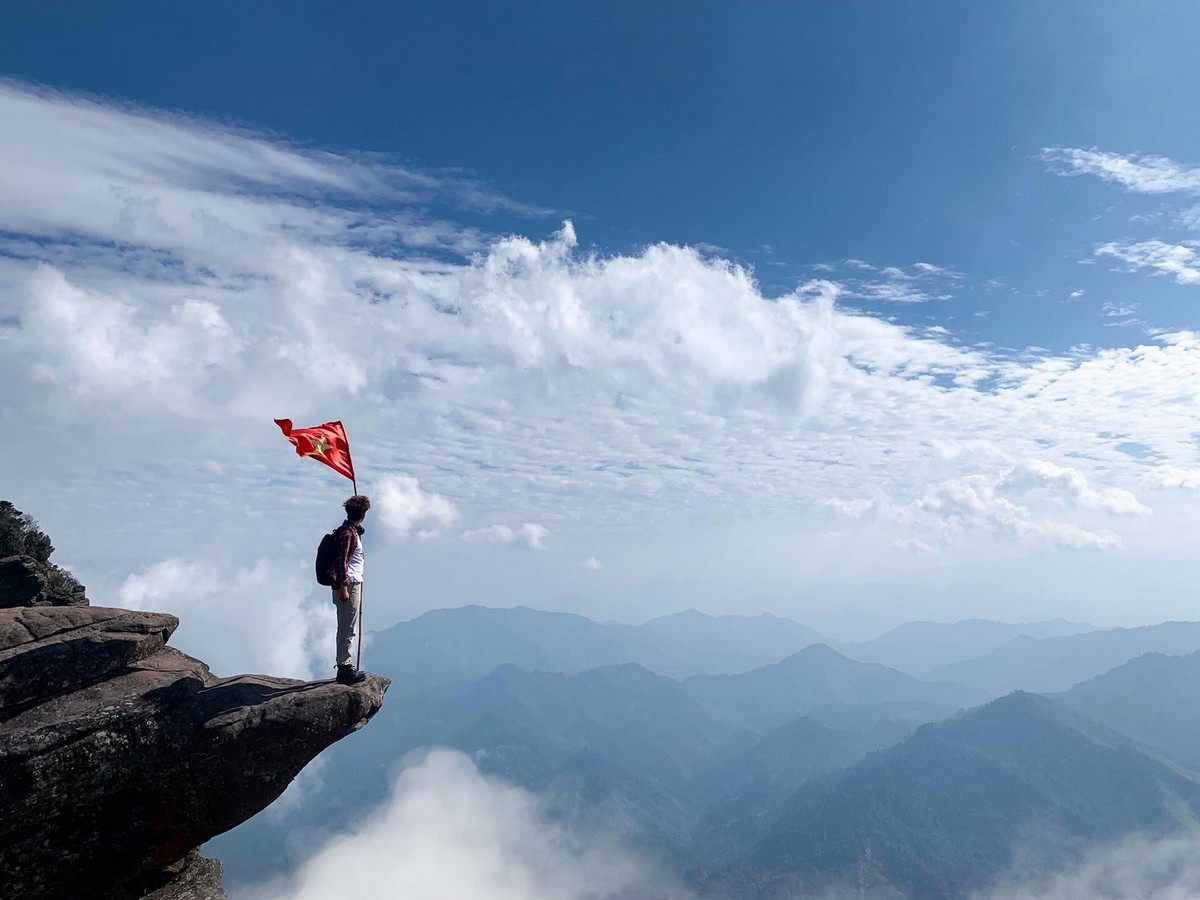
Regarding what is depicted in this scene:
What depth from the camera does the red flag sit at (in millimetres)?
23203

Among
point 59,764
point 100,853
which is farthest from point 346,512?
point 100,853

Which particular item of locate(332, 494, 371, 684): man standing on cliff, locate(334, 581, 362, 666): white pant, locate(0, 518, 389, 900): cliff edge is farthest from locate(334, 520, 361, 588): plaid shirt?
locate(0, 518, 389, 900): cliff edge

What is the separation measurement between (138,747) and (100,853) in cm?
294

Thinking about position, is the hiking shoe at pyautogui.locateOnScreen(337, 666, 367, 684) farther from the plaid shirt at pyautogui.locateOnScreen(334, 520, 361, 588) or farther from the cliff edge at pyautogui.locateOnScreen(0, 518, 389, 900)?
the plaid shirt at pyautogui.locateOnScreen(334, 520, 361, 588)

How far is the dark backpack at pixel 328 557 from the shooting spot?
21.4m

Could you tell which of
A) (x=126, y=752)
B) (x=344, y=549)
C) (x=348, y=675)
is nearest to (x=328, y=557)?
(x=344, y=549)

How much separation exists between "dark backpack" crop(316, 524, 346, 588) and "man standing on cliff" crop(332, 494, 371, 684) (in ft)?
0.15

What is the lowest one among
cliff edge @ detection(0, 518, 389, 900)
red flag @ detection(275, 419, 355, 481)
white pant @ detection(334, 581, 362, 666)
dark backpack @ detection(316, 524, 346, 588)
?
cliff edge @ detection(0, 518, 389, 900)

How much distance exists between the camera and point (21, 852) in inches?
668

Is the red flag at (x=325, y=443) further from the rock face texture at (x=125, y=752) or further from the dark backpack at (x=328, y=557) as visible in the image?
the rock face texture at (x=125, y=752)

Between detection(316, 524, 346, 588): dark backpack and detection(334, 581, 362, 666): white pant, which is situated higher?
detection(316, 524, 346, 588): dark backpack

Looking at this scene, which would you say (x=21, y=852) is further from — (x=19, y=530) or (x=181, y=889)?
(x=19, y=530)

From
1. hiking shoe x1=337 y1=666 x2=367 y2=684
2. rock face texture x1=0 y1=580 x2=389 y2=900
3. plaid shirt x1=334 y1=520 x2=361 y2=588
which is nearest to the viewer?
rock face texture x1=0 y1=580 x2=389 y2=900

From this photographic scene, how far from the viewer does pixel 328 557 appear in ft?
70.6
